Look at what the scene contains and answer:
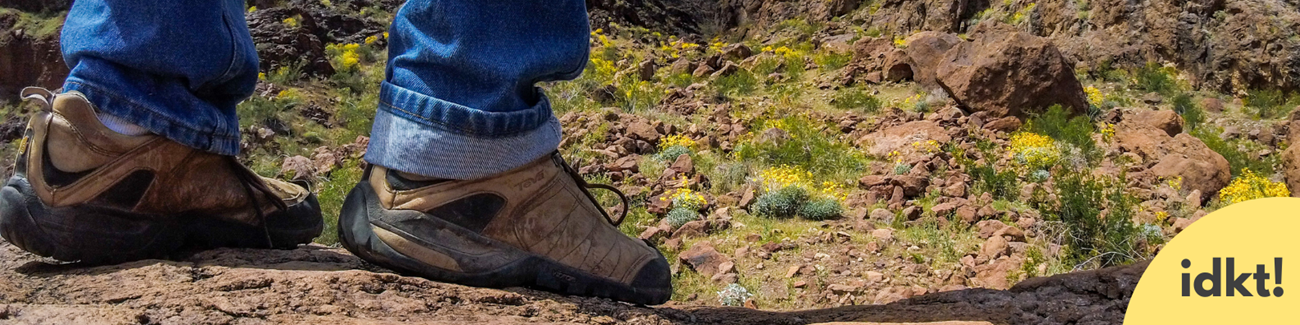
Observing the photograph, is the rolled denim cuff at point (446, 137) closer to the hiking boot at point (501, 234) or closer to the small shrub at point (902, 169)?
the hiking boot at point (501, 234)

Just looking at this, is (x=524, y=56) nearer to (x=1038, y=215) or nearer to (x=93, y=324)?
(x=93, y=324)

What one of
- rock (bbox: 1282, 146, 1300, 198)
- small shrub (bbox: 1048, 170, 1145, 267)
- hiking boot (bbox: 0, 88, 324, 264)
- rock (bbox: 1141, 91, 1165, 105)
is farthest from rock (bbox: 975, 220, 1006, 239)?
rock (bbox: 1141, 91, 1165, 105)

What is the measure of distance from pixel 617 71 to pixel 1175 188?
19.6 ft

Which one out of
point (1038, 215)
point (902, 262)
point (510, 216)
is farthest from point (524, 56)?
point (1038, 215)

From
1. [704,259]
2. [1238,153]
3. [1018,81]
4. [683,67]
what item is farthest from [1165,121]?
[683,67]

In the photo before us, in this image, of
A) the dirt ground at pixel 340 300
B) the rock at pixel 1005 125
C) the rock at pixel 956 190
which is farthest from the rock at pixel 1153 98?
the dirt ground at pixel 340 300

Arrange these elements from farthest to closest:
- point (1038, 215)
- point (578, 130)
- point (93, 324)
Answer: point (578, 130) < point (1038, 215) < point (93, 324)

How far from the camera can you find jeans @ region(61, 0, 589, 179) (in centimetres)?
128

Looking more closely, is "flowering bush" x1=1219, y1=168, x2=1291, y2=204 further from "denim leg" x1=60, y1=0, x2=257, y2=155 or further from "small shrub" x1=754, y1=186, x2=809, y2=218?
"denim leg" x1=60, y1=0, x2=257, y2=155

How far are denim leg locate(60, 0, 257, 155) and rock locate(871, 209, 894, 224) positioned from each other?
9.29ft

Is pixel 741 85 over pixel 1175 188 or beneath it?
beneath

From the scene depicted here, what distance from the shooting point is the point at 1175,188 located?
4074 mm

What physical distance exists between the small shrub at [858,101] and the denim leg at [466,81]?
5.23m

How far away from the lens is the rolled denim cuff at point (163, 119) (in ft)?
4.20
